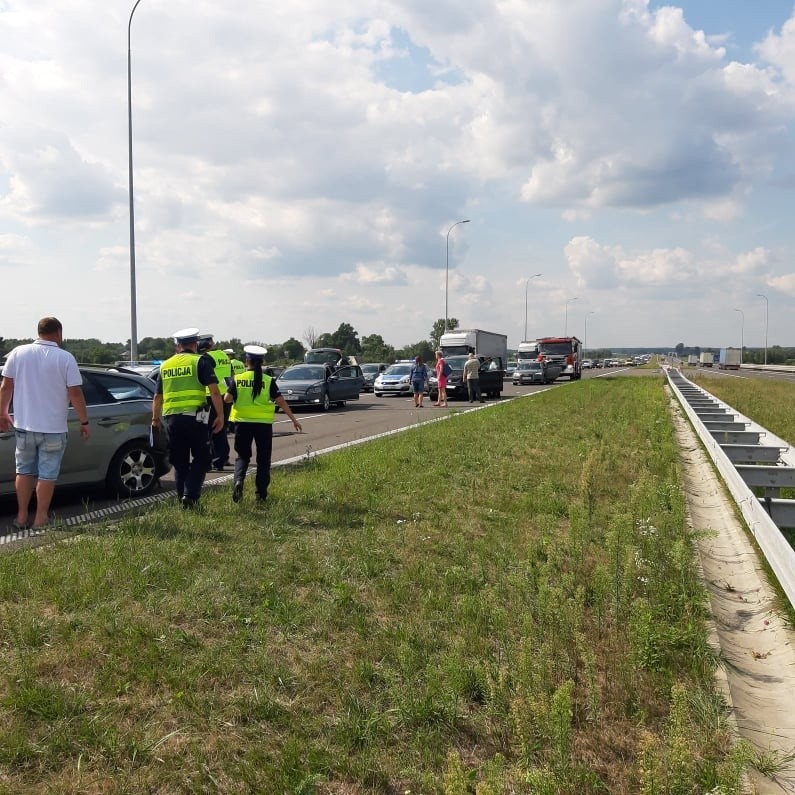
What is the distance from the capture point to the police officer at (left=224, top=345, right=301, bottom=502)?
7.36m

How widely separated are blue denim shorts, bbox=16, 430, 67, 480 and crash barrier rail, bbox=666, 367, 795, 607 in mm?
5798

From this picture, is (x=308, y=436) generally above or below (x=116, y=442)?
below

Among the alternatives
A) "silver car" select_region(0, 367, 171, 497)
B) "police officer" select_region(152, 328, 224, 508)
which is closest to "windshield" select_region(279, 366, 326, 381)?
"silver car" select_region(0, 367, 171, 497)

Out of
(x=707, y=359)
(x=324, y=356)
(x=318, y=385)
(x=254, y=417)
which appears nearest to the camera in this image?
(x=254, y=417)

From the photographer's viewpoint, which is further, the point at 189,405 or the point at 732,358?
the point at 732,358

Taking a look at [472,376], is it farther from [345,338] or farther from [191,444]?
[345,338]

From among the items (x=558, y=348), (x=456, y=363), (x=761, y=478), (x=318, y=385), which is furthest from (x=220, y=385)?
(x=558, y=348)

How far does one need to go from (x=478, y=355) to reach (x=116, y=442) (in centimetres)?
3418

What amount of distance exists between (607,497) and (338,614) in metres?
4.23

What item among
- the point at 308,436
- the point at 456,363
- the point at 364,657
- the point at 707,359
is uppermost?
the point at 456,363

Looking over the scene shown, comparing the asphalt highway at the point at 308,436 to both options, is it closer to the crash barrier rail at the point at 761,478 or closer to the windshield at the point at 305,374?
the windshield at the point at 305,374

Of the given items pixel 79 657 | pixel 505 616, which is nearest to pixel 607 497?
pixel 505 616

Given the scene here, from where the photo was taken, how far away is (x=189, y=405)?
6.88 metres

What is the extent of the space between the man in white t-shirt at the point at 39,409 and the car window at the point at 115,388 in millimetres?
1477
